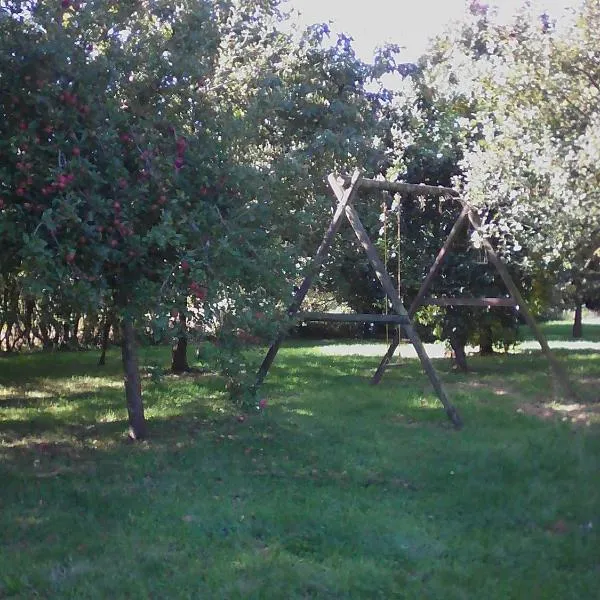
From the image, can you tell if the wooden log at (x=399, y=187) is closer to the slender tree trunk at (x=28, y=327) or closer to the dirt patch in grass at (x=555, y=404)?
the dirt patch in grass at (x=555, y=404)

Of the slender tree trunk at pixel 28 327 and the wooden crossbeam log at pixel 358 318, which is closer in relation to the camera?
the wooden crossbeam log at pixel 358 318

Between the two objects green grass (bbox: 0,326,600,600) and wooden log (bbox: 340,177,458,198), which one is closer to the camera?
green grass (bbox: 0,326,600,600)

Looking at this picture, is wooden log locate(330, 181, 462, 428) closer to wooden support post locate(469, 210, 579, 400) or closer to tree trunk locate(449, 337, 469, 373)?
wooden support post locate(469, 210, 579, 400)

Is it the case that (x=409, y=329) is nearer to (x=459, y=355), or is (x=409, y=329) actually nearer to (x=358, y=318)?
(x=358, y=318)

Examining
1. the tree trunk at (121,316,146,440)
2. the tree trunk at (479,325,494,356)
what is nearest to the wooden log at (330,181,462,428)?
the tree trunk at (121,316,146,440)

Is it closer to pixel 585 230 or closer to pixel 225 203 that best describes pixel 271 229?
pixel 225 203

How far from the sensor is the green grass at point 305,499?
4395 millimetres

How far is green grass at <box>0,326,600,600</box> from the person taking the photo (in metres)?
4.39

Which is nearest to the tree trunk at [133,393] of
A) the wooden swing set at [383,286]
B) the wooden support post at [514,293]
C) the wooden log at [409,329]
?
the wooden swing set at [383,286]

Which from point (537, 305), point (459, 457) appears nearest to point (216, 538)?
point (459, 457)

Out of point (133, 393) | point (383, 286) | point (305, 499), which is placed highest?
point (383, 286)

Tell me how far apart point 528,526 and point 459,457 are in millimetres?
1803

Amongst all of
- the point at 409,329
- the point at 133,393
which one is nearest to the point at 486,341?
the point at 409,329

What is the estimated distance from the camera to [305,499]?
585 cm
